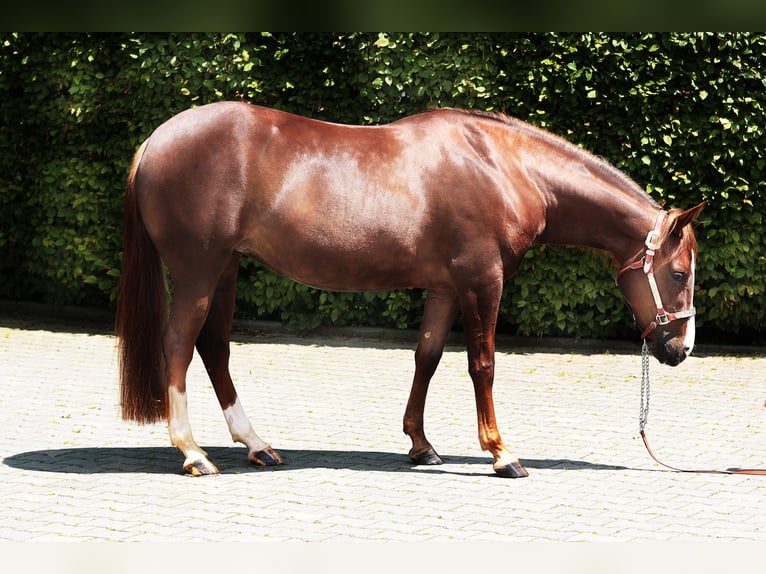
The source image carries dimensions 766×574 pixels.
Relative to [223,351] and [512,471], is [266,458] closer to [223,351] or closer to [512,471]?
[223,351]

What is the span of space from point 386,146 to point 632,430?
2598 mm

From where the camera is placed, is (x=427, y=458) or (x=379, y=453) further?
(x=379, y=453)

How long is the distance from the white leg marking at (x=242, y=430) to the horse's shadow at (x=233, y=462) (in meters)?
0.11

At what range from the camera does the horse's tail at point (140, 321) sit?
5.63 metres

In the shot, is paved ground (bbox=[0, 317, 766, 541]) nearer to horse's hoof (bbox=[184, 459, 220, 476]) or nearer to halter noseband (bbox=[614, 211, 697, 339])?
horse's hoof (bbox=[184, 459, 220, 476])

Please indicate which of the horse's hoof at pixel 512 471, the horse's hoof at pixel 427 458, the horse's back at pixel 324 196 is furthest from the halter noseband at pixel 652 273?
the horse's hoof at pixel 427 458

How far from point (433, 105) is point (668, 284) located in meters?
4.49

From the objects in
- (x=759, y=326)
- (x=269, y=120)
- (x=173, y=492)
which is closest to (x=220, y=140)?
(x=269, y=120)

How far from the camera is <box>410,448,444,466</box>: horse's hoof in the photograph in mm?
5887

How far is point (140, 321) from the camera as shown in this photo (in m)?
5.65

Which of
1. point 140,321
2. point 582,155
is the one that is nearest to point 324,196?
point 140,321

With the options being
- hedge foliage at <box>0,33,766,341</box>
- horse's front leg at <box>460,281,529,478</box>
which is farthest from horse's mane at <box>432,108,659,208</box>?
hedge foliage at <box>0,33,766,341</box>

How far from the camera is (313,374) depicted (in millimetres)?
8836

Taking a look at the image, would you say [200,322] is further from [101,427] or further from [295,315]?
[295,315]
